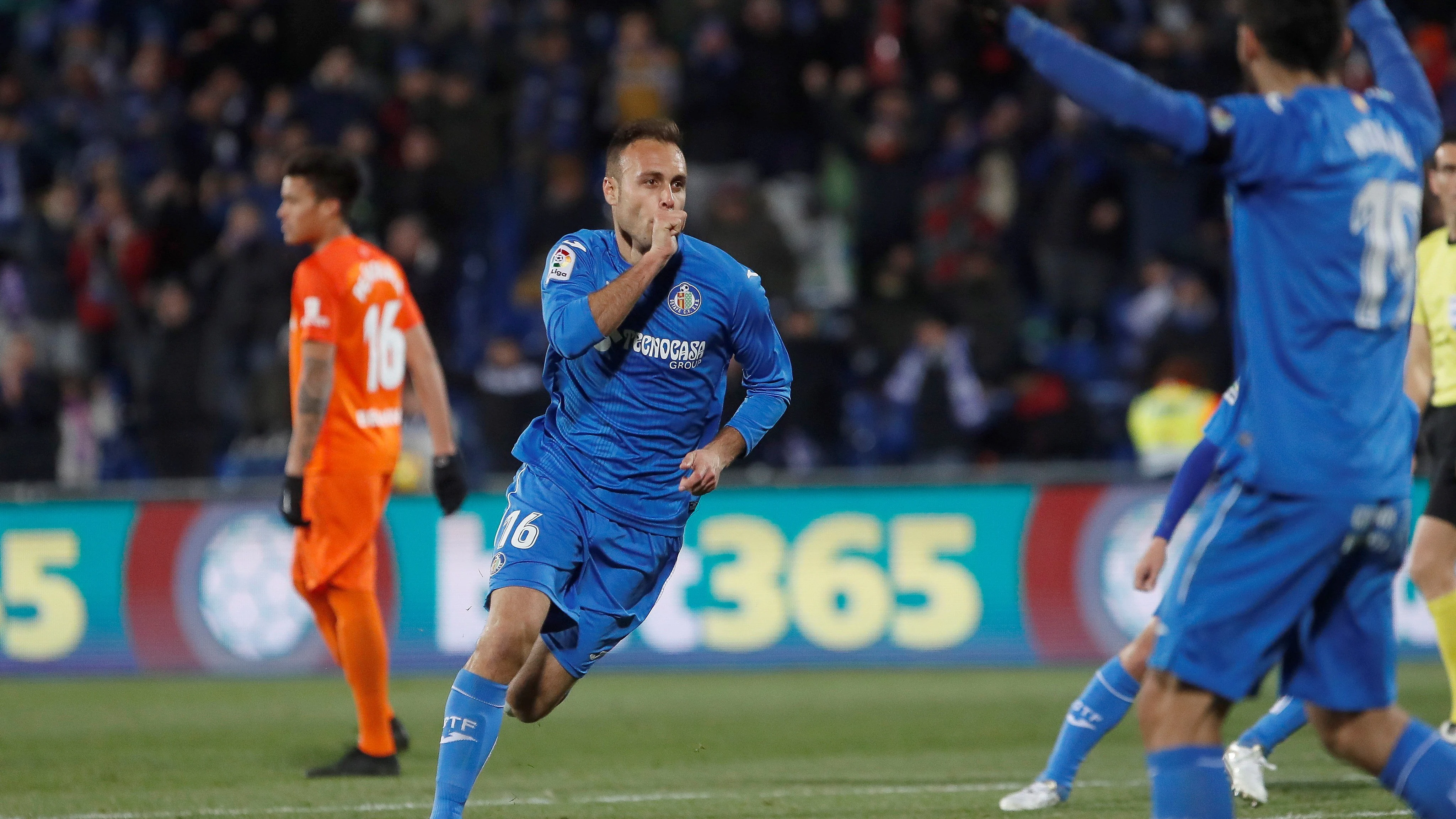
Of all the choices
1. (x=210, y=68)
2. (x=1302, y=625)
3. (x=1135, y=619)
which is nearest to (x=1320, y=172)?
(x=1302, y=625)

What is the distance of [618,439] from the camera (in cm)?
539

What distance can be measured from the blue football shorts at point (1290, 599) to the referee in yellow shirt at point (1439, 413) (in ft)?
10.2

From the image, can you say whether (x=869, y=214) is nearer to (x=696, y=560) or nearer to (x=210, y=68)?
(x=696, y=560)

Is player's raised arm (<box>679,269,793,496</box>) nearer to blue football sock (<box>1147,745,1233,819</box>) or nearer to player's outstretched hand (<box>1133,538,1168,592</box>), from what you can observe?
player's outstretched hand (<box>1133,538,1168,592</box>)

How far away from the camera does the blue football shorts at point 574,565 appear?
5.15 m

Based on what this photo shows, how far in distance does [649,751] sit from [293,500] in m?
2.20

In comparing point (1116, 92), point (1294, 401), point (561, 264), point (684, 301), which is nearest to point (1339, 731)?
point (1294, 401)

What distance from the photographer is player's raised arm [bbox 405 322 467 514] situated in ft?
23.6

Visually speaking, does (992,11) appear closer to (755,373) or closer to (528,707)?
(755,373)

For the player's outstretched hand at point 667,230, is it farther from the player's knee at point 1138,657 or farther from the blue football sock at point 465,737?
the player's knee at point 1138,657

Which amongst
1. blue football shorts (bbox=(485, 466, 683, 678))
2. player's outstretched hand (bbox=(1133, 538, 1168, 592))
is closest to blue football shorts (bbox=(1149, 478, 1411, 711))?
player's outstretched hand (bbox=(1133, 538, 1168, 592))

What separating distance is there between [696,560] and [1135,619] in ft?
9.65

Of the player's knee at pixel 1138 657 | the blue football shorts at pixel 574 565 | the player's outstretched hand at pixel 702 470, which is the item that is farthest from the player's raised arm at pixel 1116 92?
the player's knee at pixel 1138 657

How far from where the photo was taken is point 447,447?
287 inches
